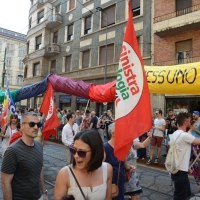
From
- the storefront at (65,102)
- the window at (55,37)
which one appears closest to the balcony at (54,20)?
the window at (55,37)

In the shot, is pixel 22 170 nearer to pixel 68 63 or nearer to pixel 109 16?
pixel 109 16

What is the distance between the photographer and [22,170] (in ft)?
7.45

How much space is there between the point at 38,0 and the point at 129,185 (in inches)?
1101

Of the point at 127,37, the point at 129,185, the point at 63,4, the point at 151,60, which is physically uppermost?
the point at 63,4

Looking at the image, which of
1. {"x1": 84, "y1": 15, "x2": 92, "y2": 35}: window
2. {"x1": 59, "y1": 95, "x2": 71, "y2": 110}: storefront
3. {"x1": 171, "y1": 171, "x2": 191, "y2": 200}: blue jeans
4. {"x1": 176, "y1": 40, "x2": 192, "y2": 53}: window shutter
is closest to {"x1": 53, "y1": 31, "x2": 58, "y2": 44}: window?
{"x1": 84, "y1": 15, "x2": 92, "y2": 35}: window

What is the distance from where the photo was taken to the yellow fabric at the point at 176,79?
3954 millimetres

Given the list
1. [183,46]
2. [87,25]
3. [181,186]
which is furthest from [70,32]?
[181,186]

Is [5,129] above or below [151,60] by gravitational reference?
below

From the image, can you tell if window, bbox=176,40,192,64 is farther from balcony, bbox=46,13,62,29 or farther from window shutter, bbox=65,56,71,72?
balcony, bbox=46,13,62,29

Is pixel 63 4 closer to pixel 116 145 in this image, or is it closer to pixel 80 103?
pixel 80 103

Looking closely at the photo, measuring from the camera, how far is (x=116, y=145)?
253 centimetres

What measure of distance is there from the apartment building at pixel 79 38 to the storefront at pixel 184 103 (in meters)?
3.52

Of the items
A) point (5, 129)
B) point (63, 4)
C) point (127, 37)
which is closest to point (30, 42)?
point (63, 4)

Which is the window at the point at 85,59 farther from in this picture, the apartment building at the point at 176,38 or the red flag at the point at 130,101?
the red flag at the point at 130,101
